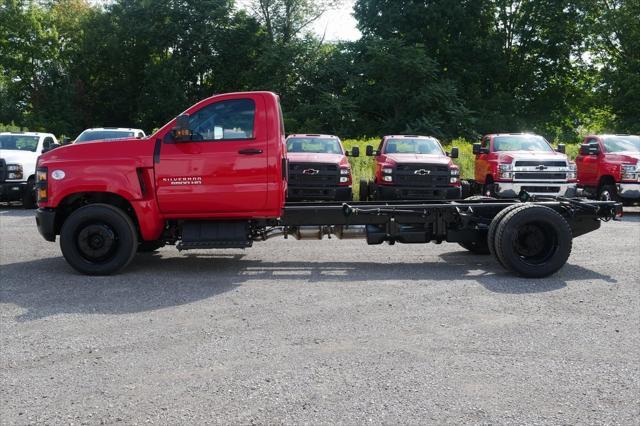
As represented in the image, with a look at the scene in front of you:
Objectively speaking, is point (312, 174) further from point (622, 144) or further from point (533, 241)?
point (622, 144)

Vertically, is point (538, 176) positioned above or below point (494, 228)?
above

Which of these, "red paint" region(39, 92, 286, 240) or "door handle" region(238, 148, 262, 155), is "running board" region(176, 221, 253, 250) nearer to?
"red paint" region(39, 92, 286, 240)

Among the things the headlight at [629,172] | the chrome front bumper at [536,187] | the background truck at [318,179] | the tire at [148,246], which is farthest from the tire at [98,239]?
the headlight at [629,172]

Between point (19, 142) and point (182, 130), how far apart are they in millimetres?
12416

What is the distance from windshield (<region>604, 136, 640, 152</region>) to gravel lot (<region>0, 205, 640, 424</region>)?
9.64 m

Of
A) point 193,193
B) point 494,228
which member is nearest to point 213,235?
point 193,193

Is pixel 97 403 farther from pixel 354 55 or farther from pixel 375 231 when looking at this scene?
pixel 354 55

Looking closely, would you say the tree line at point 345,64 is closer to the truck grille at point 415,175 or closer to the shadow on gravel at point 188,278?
the truck grille at point 415,175

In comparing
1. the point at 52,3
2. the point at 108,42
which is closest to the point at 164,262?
the point at 108,42

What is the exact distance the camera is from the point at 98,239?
8148mm

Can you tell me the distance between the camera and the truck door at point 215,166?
26.5ft

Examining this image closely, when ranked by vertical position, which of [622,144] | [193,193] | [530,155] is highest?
[622,144]

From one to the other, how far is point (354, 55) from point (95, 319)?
37.8 metres

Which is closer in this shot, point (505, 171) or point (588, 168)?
point (505, 171)
